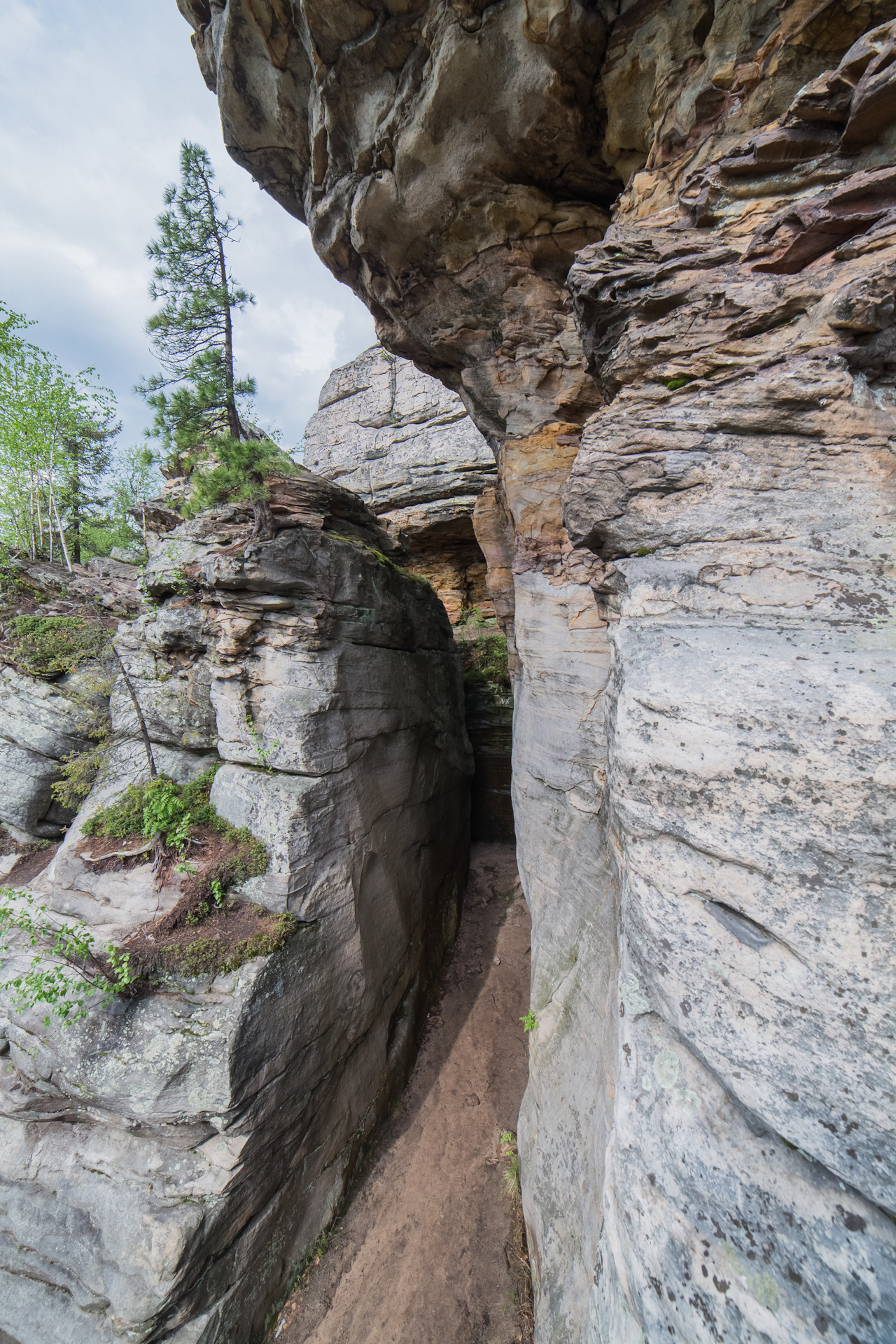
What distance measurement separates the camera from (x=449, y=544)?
14.4 metres

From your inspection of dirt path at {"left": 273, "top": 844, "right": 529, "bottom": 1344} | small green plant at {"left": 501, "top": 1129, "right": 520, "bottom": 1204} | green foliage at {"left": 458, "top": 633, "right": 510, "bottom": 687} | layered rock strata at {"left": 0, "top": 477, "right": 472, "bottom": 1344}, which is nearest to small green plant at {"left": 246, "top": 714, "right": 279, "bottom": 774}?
layered rock strata at {"left": 0, "top": 477, "right": 472, "bottom": 1344}

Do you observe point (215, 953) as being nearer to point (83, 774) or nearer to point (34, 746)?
point (83, 774)

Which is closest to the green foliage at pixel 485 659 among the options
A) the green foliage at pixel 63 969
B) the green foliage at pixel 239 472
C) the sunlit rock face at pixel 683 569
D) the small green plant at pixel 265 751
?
the sunlit rock face at pixel 683 569

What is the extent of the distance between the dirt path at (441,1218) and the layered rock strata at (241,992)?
367mm

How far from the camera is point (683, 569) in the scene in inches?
120

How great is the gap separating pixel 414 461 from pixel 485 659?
6.65 m

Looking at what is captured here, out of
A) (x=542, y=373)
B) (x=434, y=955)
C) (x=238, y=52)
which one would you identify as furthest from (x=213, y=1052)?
(x=238, y=52)

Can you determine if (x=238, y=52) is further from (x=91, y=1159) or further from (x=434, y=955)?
A: (x=434, y=955)

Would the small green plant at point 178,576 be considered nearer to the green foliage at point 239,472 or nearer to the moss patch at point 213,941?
the green foliage at point 239,472

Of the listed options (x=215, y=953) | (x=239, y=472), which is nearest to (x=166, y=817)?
(x=215, y=953)

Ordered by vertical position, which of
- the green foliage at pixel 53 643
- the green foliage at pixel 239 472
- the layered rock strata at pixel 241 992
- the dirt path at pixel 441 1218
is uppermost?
the green foliage at pixel 239 472

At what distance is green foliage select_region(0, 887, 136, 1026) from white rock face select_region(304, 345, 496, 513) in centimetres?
1033

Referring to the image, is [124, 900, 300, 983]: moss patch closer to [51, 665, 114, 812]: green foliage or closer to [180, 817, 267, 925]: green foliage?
[180, 817, 267, 925]: green foliage

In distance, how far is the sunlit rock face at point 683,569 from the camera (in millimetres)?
1973
